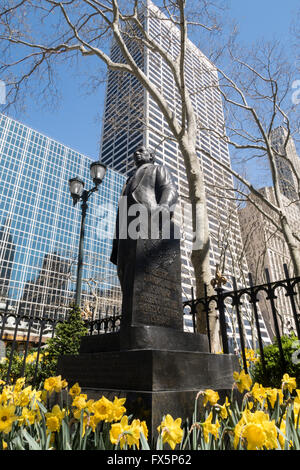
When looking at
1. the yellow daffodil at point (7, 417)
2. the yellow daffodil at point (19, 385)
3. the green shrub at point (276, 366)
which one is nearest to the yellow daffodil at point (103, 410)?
the yellow daffodil at point (7, 417)

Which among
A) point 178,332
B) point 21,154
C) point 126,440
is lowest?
point 126,440

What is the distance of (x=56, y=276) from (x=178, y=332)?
87.4 metres

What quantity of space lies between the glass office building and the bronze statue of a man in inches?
2701

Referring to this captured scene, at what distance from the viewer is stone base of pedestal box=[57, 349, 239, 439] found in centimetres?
235

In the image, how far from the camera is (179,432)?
147cm

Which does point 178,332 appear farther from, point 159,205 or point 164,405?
point 159,205

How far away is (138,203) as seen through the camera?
4129mm

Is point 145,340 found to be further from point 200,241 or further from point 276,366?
point 200,241

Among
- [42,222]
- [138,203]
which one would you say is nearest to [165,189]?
[138,203]

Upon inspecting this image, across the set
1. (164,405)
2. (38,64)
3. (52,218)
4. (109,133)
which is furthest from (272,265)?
(52,218)

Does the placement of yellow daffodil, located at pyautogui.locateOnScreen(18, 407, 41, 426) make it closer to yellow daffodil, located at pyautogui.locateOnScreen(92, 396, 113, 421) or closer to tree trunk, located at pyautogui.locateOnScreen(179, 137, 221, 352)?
yellow daffodil, located at pyautogui.locateOnScreen(92, 396, 113, 421)

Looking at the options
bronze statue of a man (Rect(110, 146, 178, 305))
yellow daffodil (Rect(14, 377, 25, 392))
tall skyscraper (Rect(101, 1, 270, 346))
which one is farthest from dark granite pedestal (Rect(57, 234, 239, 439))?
tall skyscraper (Rect(101, 1, 270, 346))

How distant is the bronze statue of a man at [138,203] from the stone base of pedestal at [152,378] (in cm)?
94
